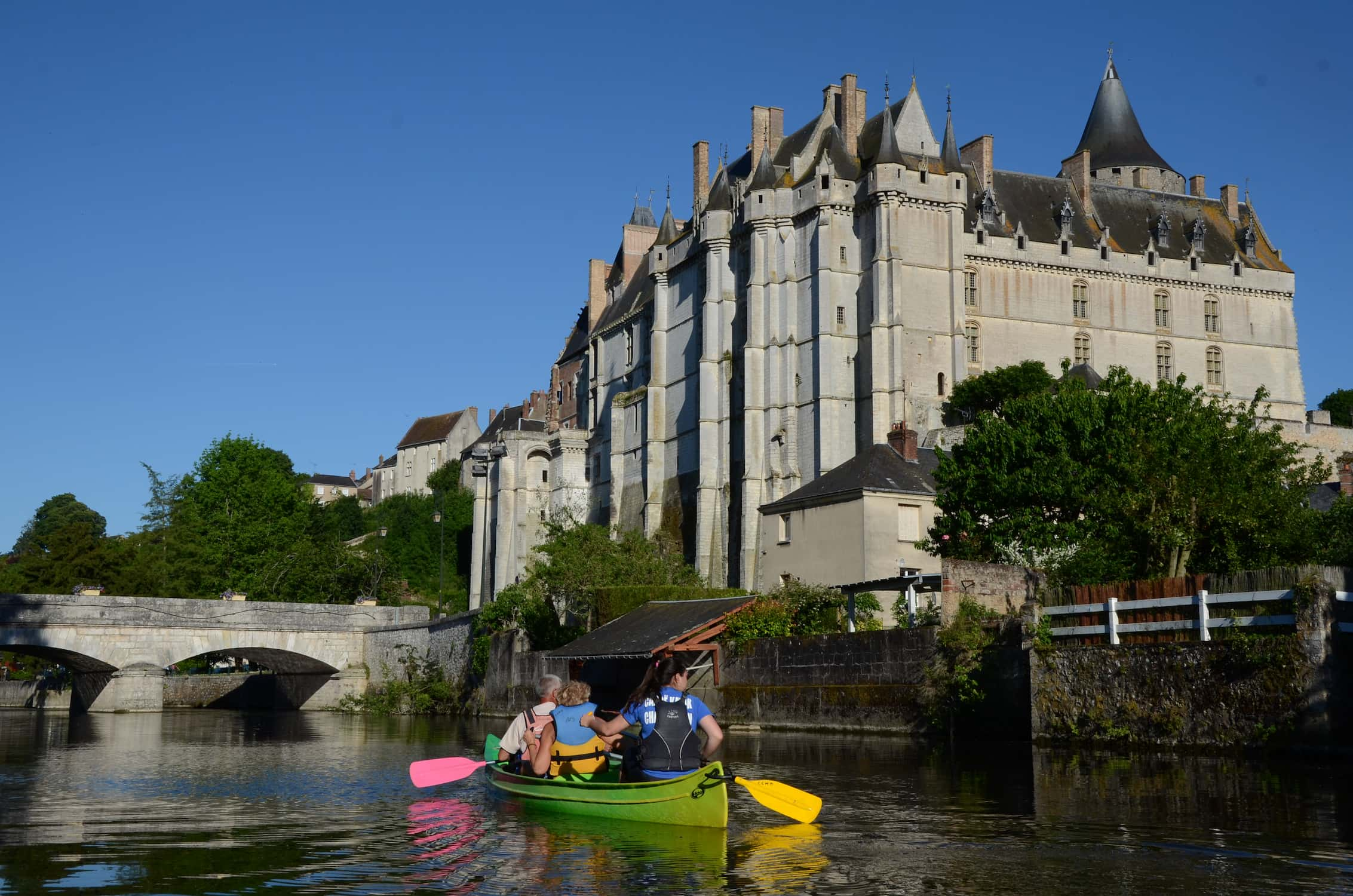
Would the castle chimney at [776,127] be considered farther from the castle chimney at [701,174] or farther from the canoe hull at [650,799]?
the canoe hull at [650,799]

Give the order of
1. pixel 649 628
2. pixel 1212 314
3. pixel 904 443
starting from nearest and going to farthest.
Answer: pixel 649 628 → pixel 904 443 → pixel 1212 314

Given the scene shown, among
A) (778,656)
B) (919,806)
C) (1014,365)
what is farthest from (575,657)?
(1014,365)

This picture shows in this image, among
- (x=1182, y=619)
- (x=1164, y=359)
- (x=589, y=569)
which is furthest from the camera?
(x=1164, y=359)

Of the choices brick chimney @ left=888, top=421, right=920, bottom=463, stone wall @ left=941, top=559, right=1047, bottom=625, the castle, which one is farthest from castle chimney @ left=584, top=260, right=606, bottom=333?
stone wall @ left=941, top=559, right=1047, bottom=625

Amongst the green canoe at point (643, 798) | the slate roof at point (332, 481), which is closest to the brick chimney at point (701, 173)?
the green canoe at point (643, 798)

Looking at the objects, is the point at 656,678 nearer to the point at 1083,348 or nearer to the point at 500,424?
the point at 1083,348

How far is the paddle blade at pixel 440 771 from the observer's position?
1691cm

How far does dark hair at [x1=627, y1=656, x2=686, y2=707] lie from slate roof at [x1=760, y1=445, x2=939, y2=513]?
75.8 ft

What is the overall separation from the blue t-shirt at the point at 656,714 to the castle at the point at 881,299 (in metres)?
42.3

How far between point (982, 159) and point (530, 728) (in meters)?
55.0

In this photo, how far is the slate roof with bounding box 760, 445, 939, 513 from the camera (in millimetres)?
37688

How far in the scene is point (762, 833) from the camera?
13.4 m

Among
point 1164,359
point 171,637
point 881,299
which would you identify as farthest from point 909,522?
point 1164,359

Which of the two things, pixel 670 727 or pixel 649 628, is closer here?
pixel 670 727
